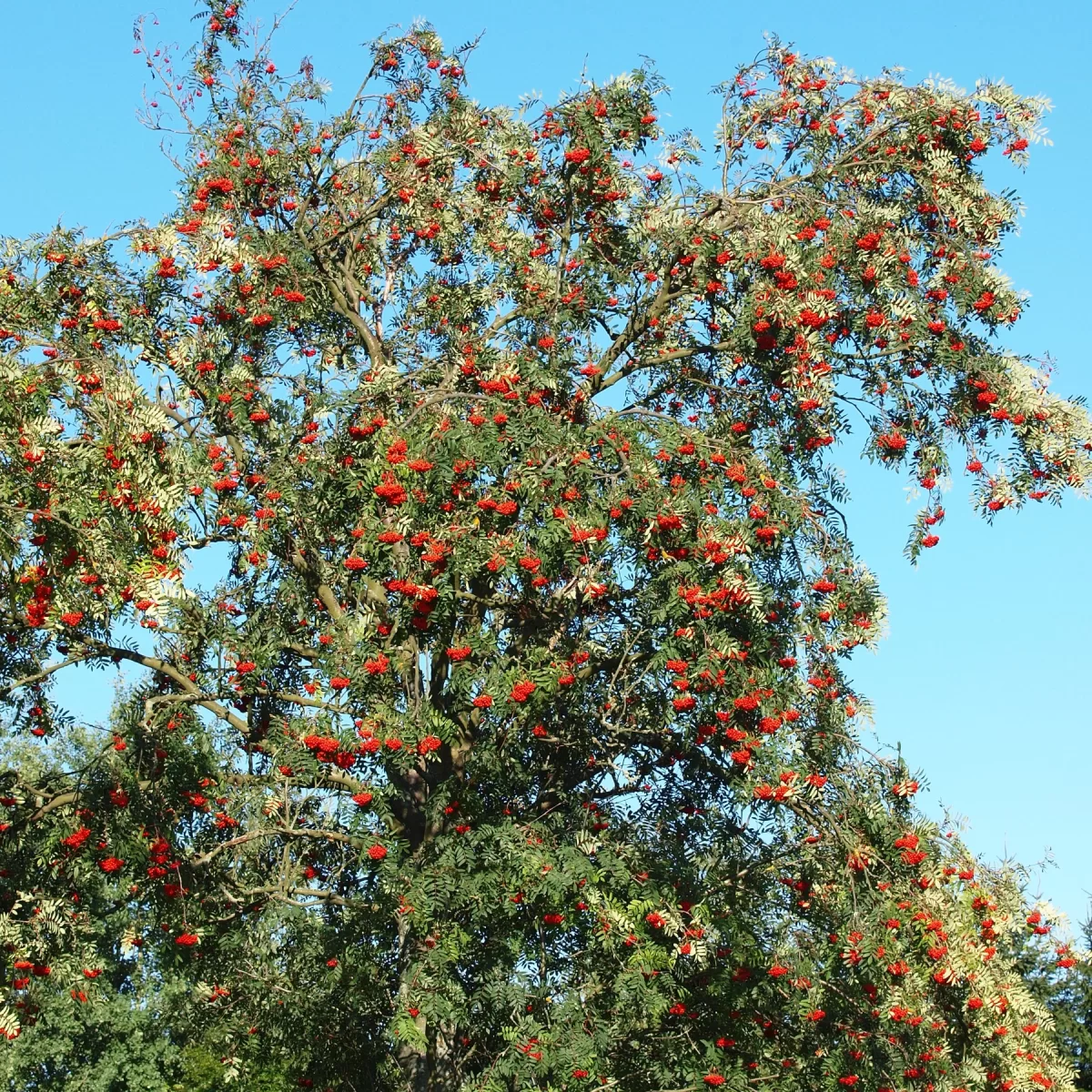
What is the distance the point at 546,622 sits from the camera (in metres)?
11.8

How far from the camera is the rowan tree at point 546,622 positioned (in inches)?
425

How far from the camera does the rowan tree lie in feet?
35.4

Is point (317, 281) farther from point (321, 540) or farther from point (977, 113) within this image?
point (977, 113)

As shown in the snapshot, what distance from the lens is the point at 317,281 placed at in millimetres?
13539

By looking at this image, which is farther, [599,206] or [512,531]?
[599,206]

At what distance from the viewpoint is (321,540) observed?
1255 cm

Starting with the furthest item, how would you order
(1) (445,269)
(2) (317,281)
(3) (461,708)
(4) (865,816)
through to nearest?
(1) (445,269), (2) (317,281), (3) (461,708), (4) (865,816)

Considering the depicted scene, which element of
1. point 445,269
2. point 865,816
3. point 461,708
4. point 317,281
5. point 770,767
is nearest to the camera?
point 770,767

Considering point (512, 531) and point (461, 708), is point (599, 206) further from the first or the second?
point (461, 708)

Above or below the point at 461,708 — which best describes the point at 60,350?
above

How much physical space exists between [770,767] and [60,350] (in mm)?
6153

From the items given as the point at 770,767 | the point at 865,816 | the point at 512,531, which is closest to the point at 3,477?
the point at 512,531

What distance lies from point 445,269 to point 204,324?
2963 mm

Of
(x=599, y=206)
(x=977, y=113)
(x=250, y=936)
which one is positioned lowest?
(x=250, y=936)
